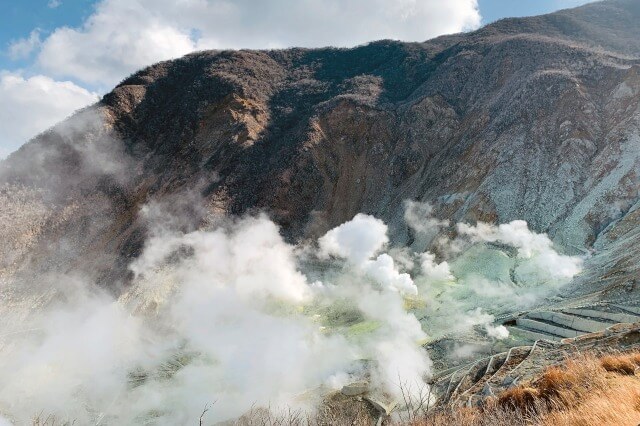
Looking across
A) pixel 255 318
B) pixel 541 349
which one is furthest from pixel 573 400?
pixel 255 318

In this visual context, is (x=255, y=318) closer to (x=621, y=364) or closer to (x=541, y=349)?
(x=541, y=349)

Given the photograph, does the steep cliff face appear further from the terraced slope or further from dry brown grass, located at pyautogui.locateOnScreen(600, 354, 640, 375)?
dry brown grass, located at pyautogui.locateOnScreen(600, 354, 640, 375)

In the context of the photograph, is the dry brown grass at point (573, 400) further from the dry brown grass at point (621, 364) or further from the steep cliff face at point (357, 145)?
the steep cliff face at point (357, 145)

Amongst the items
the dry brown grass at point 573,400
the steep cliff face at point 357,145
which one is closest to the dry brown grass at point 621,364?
the dry brown grass at point 573,400

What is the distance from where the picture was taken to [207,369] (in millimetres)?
14555

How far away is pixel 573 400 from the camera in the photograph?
17.8ft

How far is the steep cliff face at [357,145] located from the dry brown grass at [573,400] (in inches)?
378

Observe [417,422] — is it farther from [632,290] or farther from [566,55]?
[566,55]

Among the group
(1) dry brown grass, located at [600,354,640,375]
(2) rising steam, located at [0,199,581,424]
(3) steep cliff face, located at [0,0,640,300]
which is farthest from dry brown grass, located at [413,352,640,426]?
(3) steep cliff face, located at [0,0,640,300]

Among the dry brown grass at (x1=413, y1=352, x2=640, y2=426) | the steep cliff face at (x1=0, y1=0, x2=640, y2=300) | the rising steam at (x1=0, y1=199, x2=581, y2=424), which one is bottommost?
the rising steam at (x1=0, y1=199, x2=581, y2=424)

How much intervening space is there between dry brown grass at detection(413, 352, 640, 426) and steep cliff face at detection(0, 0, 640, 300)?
31.5ft

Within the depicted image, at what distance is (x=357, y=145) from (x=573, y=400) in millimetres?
27804

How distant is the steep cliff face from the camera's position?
2134cm

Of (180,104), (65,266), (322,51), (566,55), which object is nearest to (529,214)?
(566,55)
